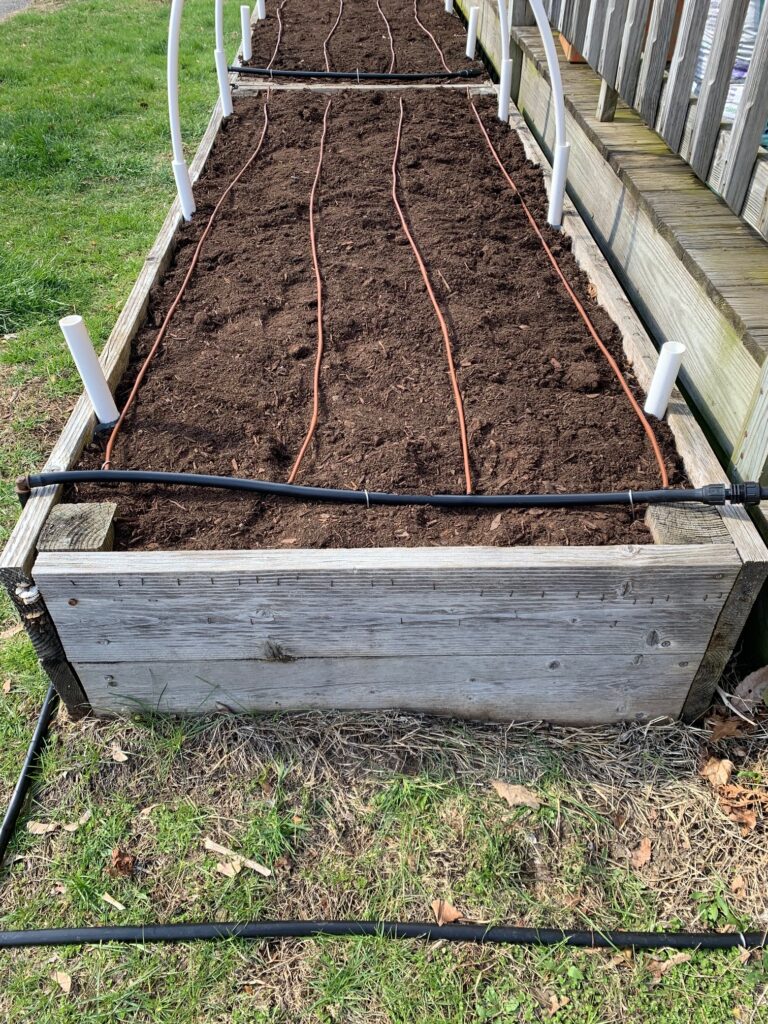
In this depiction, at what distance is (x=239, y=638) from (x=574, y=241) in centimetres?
239

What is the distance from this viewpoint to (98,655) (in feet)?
6.84

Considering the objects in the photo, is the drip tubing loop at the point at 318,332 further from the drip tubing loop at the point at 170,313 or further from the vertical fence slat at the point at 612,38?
the vertical fence slat at the point at 612,38

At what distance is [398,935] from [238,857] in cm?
44

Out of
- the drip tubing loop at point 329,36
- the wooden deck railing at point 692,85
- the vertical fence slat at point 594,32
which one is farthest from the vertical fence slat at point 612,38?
the drip tubing loop at point 329,36

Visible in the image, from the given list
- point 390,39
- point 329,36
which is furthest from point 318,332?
point 329,36

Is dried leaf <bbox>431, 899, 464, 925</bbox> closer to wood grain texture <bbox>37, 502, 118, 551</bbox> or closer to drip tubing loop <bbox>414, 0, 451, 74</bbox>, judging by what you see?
wood grain texture <bbox>37, 502, 118, 551</bbox>

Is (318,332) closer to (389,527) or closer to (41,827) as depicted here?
(389,527)

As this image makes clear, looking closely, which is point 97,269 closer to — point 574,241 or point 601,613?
point 574,241

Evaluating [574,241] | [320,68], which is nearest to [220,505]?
[574,241]

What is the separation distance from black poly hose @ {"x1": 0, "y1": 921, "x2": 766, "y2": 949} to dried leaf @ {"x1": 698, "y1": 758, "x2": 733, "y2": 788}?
14.9 inches

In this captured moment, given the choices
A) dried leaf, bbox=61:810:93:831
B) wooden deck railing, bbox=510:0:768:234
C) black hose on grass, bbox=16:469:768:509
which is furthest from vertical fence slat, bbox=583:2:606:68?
dried leaf, bbox=61:810:93:831

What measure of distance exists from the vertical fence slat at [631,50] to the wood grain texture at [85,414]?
6.79 ft

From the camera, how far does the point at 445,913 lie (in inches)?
72.4

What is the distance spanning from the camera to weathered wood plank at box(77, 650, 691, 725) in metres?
2.09
